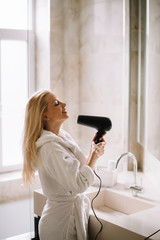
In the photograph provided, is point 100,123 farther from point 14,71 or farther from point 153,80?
point 14,71

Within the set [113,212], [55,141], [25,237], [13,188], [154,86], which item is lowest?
[25,237]

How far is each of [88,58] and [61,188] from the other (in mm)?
1158

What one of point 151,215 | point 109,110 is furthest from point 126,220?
point 109,110

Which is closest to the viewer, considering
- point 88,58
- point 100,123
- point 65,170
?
point 65,170

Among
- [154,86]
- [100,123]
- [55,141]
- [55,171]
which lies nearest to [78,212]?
[55,171]

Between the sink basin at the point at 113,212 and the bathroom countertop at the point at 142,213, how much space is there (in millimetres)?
20

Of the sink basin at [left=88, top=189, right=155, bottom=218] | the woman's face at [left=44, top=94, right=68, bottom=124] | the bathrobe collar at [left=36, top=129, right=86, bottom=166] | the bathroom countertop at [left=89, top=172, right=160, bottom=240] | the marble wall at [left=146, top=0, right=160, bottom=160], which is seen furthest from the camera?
the sink basin at [left=88, top=189, right=155, bottom=218]

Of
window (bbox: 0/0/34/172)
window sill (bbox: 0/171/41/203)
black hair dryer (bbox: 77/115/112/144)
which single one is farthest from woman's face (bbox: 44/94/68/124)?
window sill (bbox: 0/171/41/203)

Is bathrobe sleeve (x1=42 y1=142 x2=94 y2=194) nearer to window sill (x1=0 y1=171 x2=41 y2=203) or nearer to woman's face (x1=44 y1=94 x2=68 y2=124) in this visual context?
woman's face (x1=44 y1=94 x2=68 y2=124)

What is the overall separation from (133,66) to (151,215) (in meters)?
1.32

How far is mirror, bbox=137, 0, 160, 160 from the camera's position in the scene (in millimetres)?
1812

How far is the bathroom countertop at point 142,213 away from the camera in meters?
1.39

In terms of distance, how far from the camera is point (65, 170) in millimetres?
1433

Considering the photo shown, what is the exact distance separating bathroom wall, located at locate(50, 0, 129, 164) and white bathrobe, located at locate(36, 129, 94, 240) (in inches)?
31.7
